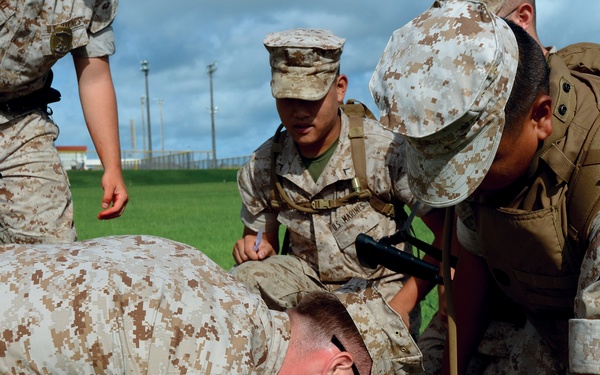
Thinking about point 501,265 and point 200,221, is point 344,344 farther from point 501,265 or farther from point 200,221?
point 200,221

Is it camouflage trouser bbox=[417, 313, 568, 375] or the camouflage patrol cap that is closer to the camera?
camouflage trouser bbox=[417, 313, 568, 375]

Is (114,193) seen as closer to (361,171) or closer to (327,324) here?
(361,171)

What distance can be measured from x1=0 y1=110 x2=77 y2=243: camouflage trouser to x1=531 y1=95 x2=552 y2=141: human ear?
2.25m

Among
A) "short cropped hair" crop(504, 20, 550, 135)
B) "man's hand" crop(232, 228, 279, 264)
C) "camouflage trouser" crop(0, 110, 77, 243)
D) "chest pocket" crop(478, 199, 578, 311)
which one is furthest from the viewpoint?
"man's hand" crop(232, 228, 279, 264)

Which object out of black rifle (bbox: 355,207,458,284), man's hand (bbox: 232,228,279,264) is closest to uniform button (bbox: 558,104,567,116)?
black rifle (bbox: 355,207,458,284)

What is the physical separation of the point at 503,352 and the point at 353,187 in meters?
1.07

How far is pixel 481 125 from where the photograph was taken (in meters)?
2.90

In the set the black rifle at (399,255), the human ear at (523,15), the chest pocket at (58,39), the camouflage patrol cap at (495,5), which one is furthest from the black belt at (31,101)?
the human ear at (523,15)

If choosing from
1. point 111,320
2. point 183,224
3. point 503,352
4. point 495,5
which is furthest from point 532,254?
point 183,224

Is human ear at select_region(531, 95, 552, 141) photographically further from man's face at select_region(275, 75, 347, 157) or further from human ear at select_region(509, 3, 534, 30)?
human ear at select_region(509, 3, 534, 30)

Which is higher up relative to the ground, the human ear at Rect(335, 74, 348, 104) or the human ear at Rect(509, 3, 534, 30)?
the human ear at Rect(509, 3, 534, 30)

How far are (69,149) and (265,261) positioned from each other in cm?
9143

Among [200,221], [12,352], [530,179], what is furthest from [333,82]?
[200,221]

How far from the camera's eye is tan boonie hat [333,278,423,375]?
11.6ft
